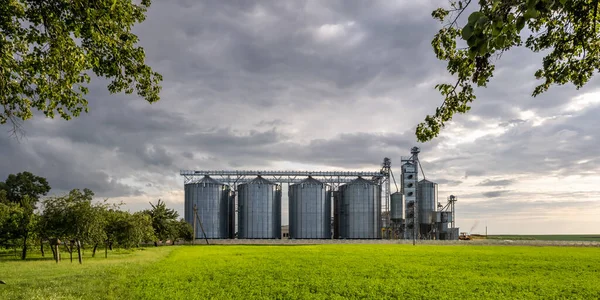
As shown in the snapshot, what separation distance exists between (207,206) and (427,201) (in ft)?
155

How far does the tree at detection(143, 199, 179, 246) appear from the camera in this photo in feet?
265

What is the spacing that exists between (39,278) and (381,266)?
20.7 metres

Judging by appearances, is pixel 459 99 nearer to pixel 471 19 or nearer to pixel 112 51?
pixel 471 19

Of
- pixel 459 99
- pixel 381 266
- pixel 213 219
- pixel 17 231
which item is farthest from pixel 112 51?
pixel 213 219

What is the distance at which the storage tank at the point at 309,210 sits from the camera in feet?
317

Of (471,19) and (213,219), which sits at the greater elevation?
(471,19)

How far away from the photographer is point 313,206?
96.8 m

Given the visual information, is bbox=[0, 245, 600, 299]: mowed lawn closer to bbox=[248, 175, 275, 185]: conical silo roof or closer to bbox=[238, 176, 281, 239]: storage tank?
bbox=[238, 176, 281, 239]: storage tank

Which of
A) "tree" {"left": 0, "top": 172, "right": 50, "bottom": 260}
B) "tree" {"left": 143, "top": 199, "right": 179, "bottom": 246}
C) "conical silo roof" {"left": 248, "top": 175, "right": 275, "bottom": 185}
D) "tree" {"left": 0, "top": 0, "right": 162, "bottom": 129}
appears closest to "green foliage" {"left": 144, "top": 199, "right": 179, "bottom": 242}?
"tree" {"left": 143, "top": 199, "right": 179, "bottom": 246}

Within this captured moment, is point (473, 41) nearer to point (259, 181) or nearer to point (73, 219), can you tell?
point (73, 219)

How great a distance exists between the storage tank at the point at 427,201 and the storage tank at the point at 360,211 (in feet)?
30.8

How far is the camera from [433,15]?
11.7m

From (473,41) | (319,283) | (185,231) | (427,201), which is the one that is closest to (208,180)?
(185,231)

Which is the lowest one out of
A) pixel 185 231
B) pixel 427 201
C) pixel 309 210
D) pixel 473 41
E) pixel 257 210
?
pixel 185 231
